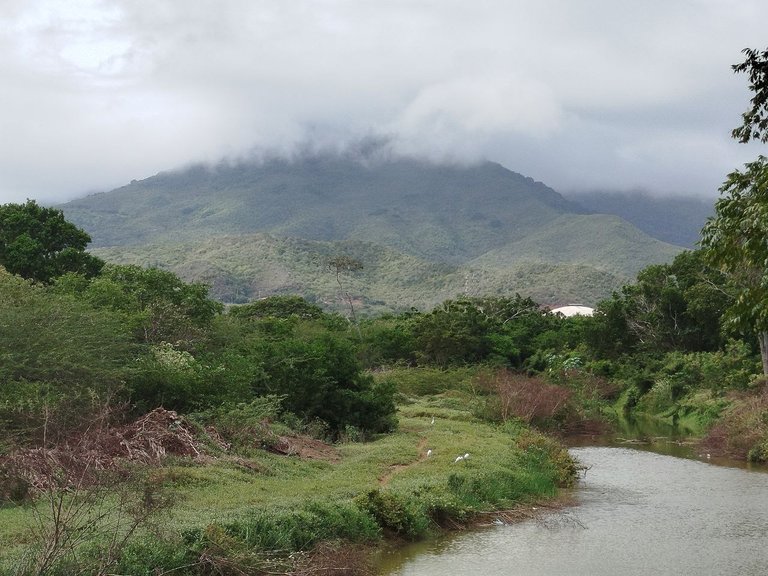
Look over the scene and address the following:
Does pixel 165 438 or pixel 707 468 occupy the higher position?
pixel 165 438

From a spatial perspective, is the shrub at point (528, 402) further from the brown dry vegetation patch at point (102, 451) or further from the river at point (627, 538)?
the brown dry vegetation patch at point (102, 451)

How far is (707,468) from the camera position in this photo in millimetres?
28344

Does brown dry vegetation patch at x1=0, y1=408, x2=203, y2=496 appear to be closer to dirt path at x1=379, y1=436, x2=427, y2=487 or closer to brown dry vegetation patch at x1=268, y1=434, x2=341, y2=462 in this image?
brown dry vegetation patch at x1=268, y1=434, x2=341, y2=462

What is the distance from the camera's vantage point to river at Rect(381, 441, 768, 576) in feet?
51.2

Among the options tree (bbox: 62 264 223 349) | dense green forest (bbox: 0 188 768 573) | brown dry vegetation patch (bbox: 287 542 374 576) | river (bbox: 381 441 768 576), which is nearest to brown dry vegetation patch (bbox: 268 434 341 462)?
dense green forest (bbox: 0 188 768 573)

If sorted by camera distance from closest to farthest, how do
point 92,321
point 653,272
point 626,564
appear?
point 626,564 → point 92,321 → point 653,272

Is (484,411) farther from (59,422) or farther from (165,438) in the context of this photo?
(59,422)

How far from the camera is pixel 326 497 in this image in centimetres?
1802

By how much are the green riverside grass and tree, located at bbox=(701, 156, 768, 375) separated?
755 centimetres

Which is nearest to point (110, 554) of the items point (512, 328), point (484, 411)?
point (484, 411)

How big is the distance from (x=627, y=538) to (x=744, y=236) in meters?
7.46

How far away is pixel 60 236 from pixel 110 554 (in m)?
43.1

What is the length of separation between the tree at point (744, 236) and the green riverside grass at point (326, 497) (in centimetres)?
755

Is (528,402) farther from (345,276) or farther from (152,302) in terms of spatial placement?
(345,276)
